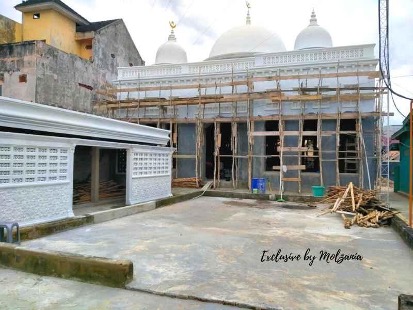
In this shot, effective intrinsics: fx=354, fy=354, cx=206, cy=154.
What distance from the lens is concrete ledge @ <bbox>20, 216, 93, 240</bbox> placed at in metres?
6.26

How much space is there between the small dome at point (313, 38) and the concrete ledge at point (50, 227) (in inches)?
510

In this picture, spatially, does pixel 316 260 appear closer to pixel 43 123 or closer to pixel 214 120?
pixel 43 123

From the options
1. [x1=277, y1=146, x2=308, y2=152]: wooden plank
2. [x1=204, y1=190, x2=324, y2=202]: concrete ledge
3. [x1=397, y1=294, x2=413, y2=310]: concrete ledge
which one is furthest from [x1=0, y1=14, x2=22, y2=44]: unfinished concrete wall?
[x1=397, y1=294, x2=413, y2=310]: concrete ledge

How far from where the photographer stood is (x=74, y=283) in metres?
4.29

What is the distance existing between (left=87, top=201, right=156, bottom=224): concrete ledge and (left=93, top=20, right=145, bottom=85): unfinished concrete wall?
575 inches

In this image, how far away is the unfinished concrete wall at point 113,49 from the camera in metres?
23.1

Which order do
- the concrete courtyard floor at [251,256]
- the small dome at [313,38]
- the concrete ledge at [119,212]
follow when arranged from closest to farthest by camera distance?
the concrete courtyard floor at [251,256]
the concrete ledge at [119,212]
the small dome at [313,38]

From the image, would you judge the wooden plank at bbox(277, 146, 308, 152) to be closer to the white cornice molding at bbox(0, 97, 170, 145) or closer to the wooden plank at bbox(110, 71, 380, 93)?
the wooden plank at bbox(110, 71, 380, 93)

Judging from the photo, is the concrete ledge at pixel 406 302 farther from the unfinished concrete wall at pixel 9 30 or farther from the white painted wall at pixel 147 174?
the unfinished concrete wall at pixel 9 30

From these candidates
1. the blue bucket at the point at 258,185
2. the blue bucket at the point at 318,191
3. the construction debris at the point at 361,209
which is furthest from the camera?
the blue bucket at the point at 258,185

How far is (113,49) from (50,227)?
2020 cm

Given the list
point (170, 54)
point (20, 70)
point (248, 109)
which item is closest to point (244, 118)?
point (248, 109)

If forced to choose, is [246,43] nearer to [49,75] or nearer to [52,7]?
[49,75]

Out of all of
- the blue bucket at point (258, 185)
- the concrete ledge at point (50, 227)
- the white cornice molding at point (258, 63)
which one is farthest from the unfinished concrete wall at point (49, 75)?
the concrete ledge at point (50, 227)
